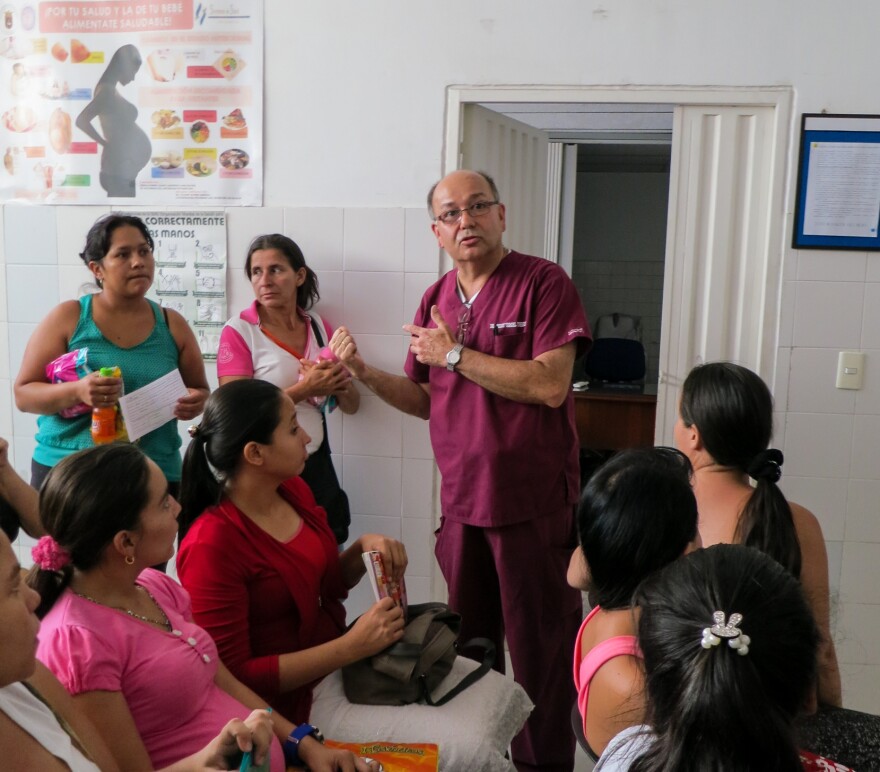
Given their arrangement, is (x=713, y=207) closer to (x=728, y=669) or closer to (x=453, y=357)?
(x=453, y=357)

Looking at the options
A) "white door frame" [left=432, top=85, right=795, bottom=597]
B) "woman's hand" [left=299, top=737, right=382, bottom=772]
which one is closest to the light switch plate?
"white door frame" [left=432, top=85, right=795, bottom=597]

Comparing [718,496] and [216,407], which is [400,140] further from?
[718,496]

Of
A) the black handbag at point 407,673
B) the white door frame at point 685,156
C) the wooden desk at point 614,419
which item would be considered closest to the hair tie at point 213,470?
the black handbag at point 407,673

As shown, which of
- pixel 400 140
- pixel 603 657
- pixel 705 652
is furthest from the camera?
pixel 400 140

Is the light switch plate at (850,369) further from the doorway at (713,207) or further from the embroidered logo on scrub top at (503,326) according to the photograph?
Answer: the embroidered logo on scrub top at (503,326)

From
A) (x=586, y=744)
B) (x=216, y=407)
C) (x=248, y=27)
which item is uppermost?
(x=248, y=27)

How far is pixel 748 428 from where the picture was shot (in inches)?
67.7

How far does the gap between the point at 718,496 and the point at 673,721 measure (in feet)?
2.82

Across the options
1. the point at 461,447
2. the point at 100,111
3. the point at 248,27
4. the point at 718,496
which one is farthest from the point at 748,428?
the point at 100,111

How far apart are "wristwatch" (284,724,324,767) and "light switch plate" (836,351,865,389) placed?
83.2 inches

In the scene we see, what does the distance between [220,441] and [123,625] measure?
1.48 feet

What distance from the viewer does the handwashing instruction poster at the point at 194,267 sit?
315 cm

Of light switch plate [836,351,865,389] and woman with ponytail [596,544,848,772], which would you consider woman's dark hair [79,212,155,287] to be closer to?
woman with ponytail [596,544,848,772]

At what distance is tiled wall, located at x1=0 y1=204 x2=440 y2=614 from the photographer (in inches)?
120
